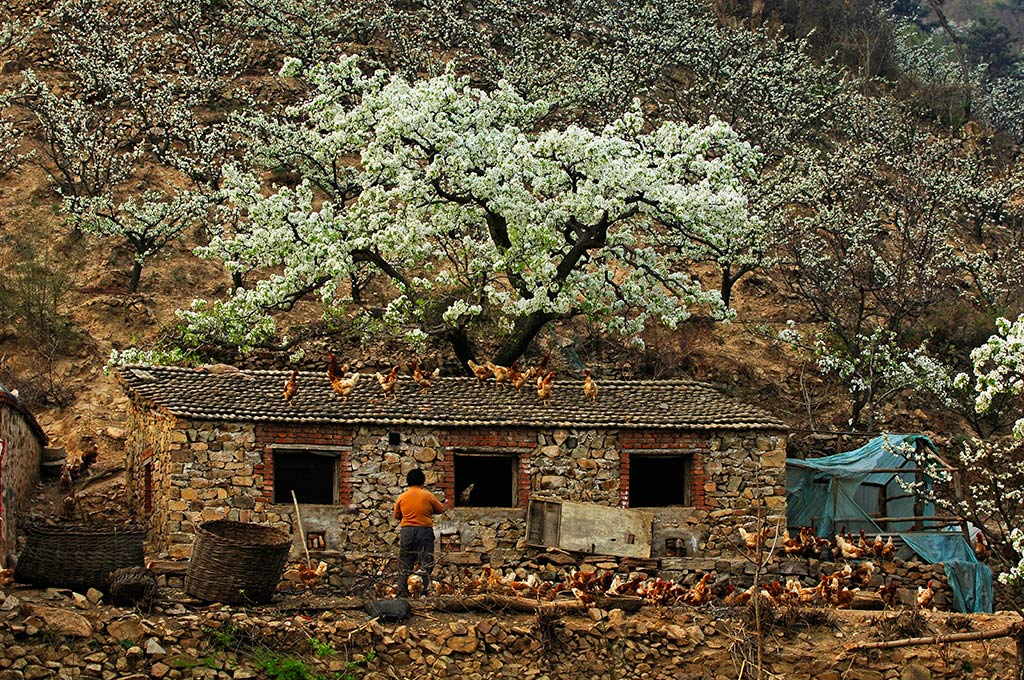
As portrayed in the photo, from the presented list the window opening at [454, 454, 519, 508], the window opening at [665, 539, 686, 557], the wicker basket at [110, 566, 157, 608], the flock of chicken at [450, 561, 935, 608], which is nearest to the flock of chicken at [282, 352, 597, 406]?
the window opening at [454, 454, 519, 508]

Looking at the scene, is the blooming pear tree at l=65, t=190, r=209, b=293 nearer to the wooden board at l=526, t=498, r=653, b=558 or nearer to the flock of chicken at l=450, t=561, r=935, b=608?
the wooden board at l=526, t=498, r=653, b=558

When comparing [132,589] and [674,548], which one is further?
[674,548]

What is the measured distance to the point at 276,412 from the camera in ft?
77.8

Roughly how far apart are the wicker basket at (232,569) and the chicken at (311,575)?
5.97ft

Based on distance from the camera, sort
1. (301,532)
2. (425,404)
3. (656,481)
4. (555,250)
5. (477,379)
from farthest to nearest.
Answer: (555,250) < (477,379) < (656,481) < (425,404) < (301,532)

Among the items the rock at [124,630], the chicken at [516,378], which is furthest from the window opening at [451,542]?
the rock at [124,630]

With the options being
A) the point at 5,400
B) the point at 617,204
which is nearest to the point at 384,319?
the point at 617,204

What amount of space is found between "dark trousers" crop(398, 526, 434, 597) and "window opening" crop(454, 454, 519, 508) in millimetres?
5166

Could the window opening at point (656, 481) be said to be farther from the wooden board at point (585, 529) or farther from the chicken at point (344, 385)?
the chicken at point (344, 385)

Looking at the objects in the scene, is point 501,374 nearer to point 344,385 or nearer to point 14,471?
point 344,385

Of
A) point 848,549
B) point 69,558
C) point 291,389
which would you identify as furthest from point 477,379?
point 69,558

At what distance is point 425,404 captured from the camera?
24.8m

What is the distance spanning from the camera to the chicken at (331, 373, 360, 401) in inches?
961

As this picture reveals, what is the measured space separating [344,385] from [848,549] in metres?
8.94
